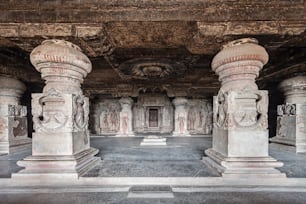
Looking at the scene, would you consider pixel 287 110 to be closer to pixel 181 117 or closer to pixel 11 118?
pixel 181 117

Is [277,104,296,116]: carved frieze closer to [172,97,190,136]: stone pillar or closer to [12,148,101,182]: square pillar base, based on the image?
[172,97,190,136]: stone pillar

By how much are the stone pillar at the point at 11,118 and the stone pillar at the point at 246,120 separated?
5.62m

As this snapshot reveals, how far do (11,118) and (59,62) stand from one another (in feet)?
12.0

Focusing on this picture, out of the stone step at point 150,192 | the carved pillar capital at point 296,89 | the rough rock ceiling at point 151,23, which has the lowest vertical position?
the stone step at point 150,192

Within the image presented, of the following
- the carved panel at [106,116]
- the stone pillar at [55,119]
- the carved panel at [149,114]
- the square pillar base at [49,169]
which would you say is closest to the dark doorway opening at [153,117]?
the carved panel at [149,114]

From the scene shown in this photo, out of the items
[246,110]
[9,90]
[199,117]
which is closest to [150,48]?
[246,110]

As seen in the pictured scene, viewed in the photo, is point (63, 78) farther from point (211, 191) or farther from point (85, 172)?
point (211, 191)

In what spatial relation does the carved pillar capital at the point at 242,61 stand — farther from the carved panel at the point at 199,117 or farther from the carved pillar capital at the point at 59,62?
the carved panel at the point at 199,117

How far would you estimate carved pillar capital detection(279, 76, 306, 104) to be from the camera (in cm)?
511

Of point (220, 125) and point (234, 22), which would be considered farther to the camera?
point (220, 125)

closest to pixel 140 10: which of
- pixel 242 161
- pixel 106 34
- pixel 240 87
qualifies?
pixel 106 34

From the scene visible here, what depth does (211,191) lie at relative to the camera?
247cm

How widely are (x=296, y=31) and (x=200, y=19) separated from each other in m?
1.49

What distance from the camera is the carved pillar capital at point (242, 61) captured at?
109 inches
